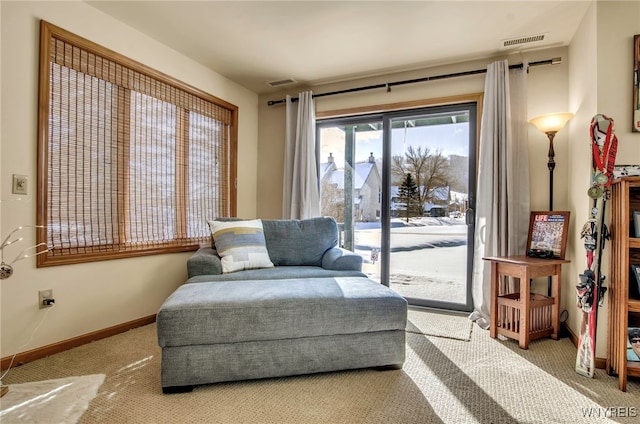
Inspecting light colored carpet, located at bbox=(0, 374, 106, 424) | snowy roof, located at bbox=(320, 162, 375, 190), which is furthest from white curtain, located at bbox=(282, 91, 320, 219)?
light colored carpet, located at bbox=(0, 374, 106, 424)

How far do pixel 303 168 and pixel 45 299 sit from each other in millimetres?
2491

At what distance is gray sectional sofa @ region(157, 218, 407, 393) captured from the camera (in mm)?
1695

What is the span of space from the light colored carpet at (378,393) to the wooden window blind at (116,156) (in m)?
0.88

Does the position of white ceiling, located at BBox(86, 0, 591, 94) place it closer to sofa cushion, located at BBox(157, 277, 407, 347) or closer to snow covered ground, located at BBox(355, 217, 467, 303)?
snow covered ground, located at BBox(355, 217, 467, 303)

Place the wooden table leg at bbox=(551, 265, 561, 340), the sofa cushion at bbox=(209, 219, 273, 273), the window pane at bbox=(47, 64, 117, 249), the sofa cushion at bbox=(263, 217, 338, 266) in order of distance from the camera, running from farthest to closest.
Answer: the sofa cushion at bbox=(263, 217, 338, 266) → the sofa cushion at bbox=(209, 219, 273, 273) → the wooden table leg at bbox=(551, 265, 561, 340) → the window pane at bbox=(47, 64, 117, 249)

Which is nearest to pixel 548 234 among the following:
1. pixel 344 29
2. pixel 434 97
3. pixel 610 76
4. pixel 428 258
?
pixel 428 258

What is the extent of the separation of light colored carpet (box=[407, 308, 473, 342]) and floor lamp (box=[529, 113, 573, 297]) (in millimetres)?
777

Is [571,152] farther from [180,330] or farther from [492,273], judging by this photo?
[180,330]

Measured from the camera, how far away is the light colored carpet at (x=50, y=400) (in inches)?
58.8

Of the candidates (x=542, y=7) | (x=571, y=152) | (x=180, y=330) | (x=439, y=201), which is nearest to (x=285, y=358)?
(x=180, y=330)

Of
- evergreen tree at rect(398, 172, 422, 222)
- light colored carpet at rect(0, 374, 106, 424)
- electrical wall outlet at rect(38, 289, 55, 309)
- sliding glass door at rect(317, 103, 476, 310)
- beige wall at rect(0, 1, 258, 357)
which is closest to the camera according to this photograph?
light colored carpet at rect(0, 374, 106, 424)

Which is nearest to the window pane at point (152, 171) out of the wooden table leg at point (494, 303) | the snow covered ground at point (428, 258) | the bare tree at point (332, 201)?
the bare tree at point (332, 201)

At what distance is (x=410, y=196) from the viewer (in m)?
3.44

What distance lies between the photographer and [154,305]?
2898mm
